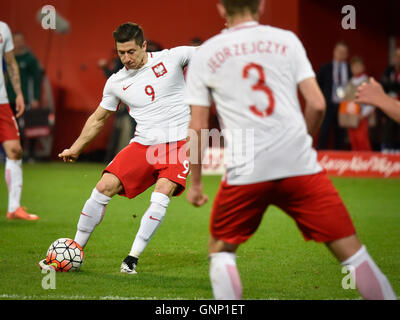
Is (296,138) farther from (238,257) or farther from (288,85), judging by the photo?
(238,257)

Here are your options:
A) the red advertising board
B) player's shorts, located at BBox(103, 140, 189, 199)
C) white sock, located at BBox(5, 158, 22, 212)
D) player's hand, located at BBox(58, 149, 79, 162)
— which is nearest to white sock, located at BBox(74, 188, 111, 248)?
player's shorts, located at BBox(103, 140, 189, 199)

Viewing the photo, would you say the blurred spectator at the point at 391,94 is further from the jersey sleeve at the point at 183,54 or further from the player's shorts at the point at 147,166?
the player's shorts at the point at 147,166

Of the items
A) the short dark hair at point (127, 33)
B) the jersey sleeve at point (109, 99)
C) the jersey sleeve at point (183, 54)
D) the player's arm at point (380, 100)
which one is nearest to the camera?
the player's arm at point (380, 100)

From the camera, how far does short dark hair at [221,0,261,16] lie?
13.5 ft

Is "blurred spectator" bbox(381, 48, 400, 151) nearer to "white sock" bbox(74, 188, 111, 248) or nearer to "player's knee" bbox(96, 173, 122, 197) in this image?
"player's knee" bbox(96, 173, 122, 197)

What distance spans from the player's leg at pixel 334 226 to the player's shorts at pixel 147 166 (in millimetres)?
2573

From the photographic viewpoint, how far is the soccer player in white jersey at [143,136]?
21.4 feet

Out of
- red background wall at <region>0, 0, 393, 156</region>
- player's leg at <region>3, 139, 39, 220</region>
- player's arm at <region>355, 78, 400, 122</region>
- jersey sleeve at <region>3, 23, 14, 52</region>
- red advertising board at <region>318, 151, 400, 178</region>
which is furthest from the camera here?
red background wall at <region>0, 0, 393, 156</region>

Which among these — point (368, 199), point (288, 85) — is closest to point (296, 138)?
point (288, 85)

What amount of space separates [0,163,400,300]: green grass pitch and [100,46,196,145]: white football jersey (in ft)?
3.46

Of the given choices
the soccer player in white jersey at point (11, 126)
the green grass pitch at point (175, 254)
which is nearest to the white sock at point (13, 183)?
the soccer player in white jersey at point (11, 126)

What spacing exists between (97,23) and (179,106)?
1245cm

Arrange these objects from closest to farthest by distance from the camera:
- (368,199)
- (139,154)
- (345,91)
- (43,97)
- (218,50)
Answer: (218,50) → (139,154) → (368,199) → (345,91) → (43,97)

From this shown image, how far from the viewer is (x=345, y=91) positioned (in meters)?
15.5
